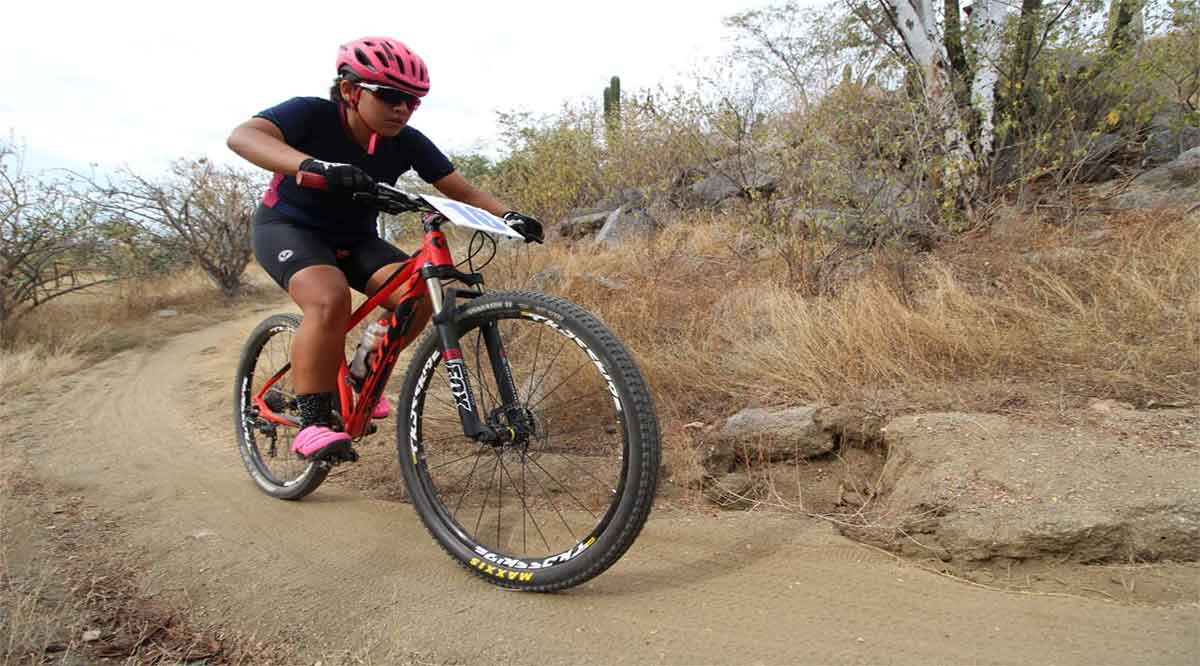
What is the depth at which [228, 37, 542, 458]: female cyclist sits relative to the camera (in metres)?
2.58

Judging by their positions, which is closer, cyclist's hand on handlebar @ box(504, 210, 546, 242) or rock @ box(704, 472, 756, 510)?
cyclist's hand on handlebar @ box(504, 210, 546, 242)

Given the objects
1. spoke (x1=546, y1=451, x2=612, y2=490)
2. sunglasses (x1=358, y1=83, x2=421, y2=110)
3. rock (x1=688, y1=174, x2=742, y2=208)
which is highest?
rock (x1=688, y1=174, x2=742, y2=208)

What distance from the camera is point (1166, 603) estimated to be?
1.89 m

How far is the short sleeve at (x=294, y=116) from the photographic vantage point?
8.68ft

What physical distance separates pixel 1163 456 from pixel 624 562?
2.07 meters

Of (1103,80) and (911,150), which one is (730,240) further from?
(1103,80)

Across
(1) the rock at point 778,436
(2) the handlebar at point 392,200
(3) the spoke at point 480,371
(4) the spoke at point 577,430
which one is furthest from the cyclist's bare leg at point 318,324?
(1) the rock at point 778,436

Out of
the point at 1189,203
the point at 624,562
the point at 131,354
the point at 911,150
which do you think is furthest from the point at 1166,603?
the point at 131,354

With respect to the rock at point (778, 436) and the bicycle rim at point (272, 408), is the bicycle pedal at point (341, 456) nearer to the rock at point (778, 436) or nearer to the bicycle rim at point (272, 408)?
the bicycle rim at point (272, 408)

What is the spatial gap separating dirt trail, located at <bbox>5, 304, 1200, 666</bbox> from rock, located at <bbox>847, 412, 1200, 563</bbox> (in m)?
0.21

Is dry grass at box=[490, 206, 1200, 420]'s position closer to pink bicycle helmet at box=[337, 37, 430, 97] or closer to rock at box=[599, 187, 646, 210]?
pink bicycle helmet at box=[337, 37, 430, 97]

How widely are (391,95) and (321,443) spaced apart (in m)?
1.43

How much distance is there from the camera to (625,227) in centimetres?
918

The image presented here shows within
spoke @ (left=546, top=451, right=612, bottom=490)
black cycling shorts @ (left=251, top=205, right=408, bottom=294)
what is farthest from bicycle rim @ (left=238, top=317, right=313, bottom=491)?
spoke @ (left=546, top=451, right=612, bottom=490)
